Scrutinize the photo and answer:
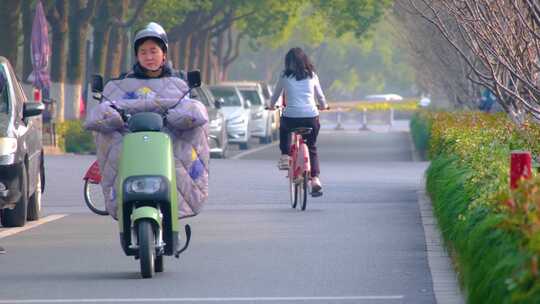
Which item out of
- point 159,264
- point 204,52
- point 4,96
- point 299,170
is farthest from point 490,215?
point 204,52

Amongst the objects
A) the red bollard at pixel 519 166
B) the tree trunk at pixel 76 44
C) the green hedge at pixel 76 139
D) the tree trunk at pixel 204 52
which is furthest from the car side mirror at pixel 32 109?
the tree trunk at pixel 204 52

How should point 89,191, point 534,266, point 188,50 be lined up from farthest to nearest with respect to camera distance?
point 188,50 → point 89,191 → point 534,266

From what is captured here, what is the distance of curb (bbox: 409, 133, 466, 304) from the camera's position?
10.4m

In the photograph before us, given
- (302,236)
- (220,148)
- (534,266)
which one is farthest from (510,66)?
(220,148)

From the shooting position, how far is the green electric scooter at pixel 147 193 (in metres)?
11.0

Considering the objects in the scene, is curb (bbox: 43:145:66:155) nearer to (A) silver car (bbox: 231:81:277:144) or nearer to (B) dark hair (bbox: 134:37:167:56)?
(A) silver car (bbox: 231:81:277:144)

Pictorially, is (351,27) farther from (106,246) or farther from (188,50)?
(106,246)

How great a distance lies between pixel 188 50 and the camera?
181ft

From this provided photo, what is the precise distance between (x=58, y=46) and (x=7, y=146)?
24671 mm

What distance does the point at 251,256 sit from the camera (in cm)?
1295

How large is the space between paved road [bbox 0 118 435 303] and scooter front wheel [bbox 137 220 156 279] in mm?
145

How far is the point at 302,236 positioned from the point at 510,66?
2.32m

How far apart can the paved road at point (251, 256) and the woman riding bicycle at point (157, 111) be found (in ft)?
2.04

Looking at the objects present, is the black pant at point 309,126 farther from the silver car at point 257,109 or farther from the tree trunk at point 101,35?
the silver car at point 257,109
